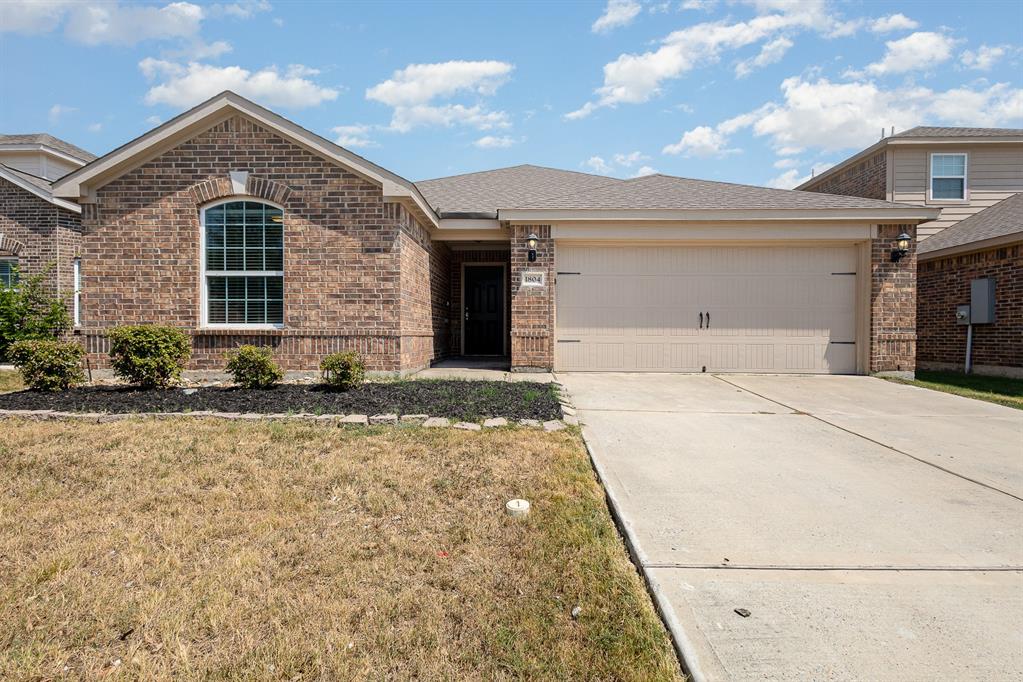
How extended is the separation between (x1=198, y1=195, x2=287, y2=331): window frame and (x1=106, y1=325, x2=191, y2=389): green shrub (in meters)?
1.55

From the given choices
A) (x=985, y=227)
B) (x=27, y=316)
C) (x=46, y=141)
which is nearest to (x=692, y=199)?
(x=985, y=227)

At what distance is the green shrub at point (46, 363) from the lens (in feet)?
21.5

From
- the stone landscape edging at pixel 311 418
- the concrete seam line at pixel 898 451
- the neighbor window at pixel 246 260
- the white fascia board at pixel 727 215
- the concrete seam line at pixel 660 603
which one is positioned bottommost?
the concrete seam line at pixel 660 603

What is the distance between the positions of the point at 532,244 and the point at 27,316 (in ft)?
34.7

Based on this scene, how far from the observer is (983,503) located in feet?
12.0

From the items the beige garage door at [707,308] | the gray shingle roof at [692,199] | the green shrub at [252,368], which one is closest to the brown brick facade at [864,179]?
the gray shingle roof at [692,199]

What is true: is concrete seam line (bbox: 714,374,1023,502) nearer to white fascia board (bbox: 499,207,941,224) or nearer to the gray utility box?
white fascia board (bbox: 499,207,941,224)

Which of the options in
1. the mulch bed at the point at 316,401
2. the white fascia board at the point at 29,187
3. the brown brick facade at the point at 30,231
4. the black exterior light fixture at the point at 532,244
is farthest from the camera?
the brown brick facade at the point at 30,231

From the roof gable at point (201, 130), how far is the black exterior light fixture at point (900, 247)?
8931 millimetres

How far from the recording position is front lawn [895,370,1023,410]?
312 inches

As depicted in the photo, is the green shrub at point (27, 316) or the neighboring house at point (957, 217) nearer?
the green shrub at point (27, 316)

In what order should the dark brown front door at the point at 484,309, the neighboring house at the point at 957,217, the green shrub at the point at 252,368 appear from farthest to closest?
the dark brown front door at the point at 484,309 → the neighboring house at the point at 957,217 → the green shrub at the point at 252,368

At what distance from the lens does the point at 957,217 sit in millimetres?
14312

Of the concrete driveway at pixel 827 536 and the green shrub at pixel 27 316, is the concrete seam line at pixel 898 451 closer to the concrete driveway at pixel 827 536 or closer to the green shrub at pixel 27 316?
the concrete driveway at pixel 827 536
